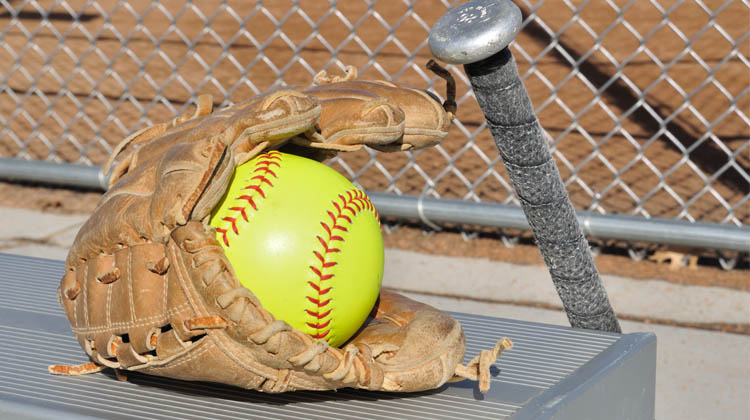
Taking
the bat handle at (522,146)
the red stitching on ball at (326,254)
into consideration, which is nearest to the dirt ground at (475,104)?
the bat handle at (522,146)

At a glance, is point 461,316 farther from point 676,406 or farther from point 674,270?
point 674,270

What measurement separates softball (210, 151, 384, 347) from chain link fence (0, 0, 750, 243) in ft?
5.49

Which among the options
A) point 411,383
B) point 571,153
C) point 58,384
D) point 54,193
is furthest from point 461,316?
point 54,193

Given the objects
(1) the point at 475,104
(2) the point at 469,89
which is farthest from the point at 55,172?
(1) the point at 475,104

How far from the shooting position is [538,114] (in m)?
3.91

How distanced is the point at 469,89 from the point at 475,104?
0.22 m

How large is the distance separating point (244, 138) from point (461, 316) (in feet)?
2.25

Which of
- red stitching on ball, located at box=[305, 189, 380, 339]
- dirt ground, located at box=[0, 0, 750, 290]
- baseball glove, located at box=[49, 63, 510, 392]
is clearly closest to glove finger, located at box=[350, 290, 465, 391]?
baseball glove, located at box=[49, 63, 510, 392]

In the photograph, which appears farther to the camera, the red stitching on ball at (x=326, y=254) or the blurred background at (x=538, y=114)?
the blurred background at (x=538, y=114)

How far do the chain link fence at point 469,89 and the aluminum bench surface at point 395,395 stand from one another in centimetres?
140

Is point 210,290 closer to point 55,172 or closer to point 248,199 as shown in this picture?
point 248,199

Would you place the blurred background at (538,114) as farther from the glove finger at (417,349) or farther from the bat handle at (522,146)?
the glove finger at (417,349)

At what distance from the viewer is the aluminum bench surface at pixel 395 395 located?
1.27m

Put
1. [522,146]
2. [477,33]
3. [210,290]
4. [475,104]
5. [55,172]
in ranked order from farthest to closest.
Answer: [475,104], [55,172], [522,146], [477,33], [210,290]
